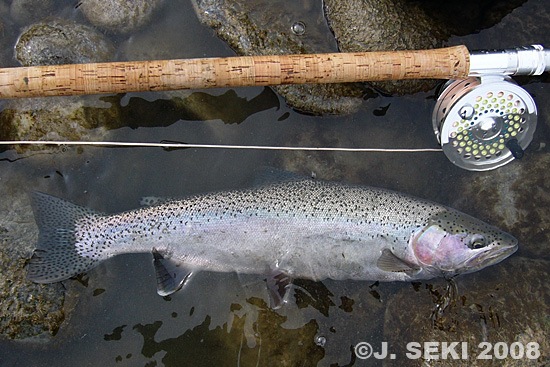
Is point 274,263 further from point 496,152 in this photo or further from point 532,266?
point 532,266

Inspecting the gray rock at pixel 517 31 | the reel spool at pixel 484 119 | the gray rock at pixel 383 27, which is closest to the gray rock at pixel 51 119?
the gray rock at pixel 383 27

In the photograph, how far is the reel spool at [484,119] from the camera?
2.59 m

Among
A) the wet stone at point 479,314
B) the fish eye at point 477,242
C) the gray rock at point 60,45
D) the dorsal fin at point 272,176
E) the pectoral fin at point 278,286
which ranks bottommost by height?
the wet stone at point 479,314

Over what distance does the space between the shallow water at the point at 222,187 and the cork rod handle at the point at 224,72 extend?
26.3 inches

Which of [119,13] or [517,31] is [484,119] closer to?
[517,31]

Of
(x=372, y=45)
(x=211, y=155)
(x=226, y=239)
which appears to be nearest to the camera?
(x=226, y=239)

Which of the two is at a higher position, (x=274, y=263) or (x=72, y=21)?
(x=72, y=21)

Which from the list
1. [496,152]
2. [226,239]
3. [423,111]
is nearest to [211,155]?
[226,239]

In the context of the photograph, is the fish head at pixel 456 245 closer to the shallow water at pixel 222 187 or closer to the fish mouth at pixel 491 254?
the fish mouth at pixel 491 254

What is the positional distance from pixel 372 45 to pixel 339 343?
2281 millimetres

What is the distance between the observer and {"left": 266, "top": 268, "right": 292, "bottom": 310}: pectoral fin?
9.50ft

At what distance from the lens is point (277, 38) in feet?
10.0

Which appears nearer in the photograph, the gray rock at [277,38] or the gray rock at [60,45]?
the gray rock at [60,45]

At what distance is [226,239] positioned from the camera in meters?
2.81
